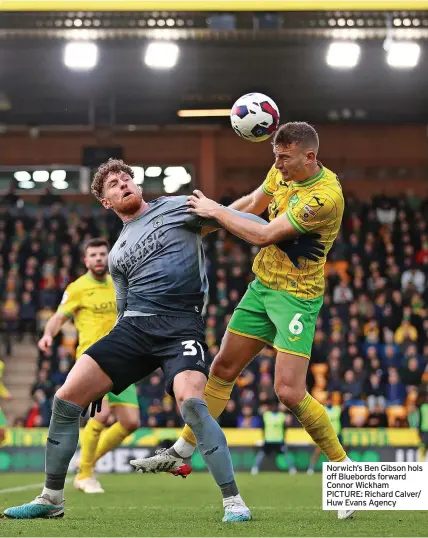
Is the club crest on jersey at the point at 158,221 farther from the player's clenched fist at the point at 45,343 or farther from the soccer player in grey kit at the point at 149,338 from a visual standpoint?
the player's clenched fist at the point at 45,343

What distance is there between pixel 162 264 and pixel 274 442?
11.4 meters

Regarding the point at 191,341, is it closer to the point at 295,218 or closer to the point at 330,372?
the point at 295,218

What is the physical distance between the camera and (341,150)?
29641 millimetres

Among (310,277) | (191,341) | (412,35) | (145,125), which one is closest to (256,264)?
(310,277)

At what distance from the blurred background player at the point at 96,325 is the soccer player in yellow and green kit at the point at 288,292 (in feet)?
12.7

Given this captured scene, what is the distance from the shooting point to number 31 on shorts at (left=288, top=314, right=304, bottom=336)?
7293 mm

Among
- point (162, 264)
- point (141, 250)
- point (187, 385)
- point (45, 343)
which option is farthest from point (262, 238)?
point (45, 343)

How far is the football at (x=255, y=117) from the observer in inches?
299

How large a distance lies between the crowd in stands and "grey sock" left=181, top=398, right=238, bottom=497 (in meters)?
12.2

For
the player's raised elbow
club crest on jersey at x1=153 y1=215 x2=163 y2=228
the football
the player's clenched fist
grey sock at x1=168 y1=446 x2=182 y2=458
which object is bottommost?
grey sock at x1=168 y1=446 x2=182 y2=458

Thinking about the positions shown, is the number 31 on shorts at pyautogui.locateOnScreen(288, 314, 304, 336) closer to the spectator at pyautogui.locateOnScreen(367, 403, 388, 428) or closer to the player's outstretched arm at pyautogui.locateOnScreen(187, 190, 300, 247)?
the player's outstretched arm at pyautogui.locateOnScreen(187, 190, 300, 247)

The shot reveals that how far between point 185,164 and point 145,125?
173 centimetres

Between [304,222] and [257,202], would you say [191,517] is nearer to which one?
[304,222]

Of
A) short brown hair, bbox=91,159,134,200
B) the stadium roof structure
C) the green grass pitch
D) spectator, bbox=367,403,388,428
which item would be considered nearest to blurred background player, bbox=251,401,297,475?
spectator, bbox=367,403,388,428
